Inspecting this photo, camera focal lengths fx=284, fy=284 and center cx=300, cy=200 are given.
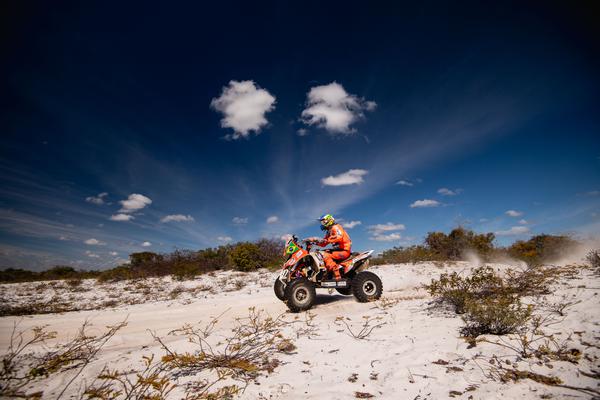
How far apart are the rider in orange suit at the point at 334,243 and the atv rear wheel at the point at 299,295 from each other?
111 centimetres

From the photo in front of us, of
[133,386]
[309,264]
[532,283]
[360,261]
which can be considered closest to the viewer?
[133,386]

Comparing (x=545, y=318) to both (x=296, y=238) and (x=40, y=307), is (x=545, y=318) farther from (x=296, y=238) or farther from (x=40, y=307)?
(x=40, y=307)

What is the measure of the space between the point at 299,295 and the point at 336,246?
5.96ft

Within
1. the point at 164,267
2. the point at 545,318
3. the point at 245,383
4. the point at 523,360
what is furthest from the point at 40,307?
the point at 545,318

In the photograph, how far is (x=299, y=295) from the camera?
6.31m

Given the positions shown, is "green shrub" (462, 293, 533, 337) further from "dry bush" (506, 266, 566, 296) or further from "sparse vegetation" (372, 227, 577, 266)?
"sparse vegetation" (372, 227, 577, 266)

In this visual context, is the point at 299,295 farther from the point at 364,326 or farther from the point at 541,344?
the point at 541,344

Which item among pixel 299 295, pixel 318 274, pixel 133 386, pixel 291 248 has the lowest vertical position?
pixel 133 386

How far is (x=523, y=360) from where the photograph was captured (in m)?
3.01

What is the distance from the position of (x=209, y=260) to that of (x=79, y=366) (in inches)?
560

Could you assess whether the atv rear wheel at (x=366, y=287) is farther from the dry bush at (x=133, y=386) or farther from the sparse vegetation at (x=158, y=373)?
the dry bush at (x=133, y=386)

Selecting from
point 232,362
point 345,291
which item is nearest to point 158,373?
point 232,362

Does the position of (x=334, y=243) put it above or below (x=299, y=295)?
above

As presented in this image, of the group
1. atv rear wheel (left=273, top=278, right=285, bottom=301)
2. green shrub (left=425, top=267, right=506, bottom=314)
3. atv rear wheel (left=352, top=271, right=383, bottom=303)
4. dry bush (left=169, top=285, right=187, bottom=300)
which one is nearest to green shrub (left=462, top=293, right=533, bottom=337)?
green shrub (left=425, top=267, right=506, bottom=314)
